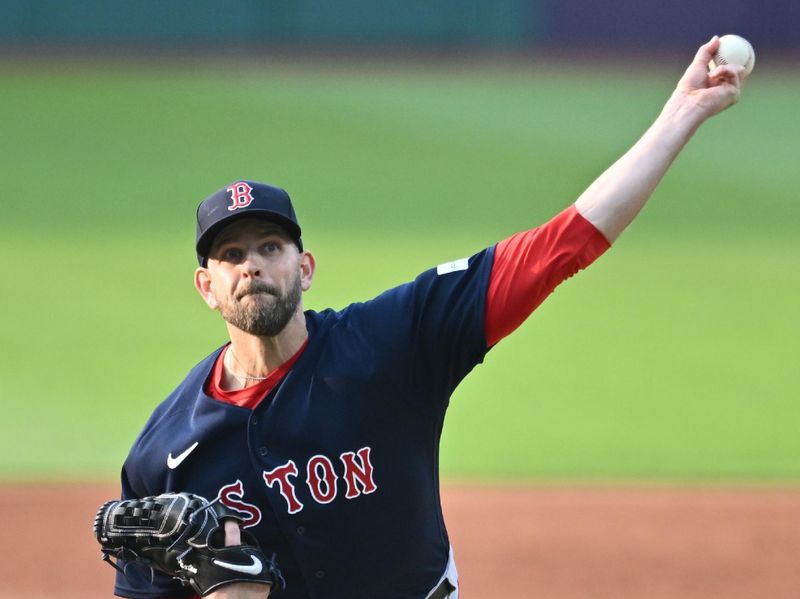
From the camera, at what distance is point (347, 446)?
3375 millimetres

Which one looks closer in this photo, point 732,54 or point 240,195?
point 732,54

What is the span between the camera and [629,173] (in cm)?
313

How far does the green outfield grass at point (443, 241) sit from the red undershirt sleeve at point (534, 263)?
5.63 metres

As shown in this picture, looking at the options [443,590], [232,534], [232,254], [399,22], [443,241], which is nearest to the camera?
[232,534]

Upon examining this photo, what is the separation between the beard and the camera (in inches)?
134

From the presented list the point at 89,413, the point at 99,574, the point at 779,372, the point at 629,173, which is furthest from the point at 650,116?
the point at 629,173

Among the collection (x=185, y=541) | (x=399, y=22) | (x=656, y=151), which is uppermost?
(x=399, y=22)

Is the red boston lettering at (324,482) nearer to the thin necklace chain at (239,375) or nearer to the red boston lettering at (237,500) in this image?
the red boston lettering at (237,500)

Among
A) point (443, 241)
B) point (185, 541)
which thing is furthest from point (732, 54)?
point (443, 241)

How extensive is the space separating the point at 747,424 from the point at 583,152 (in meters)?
8.95

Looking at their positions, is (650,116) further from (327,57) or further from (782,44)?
(327,57)

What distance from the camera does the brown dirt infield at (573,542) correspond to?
689 cm

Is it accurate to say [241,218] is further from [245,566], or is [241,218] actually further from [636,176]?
[636,176]

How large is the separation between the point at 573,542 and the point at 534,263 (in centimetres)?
451
